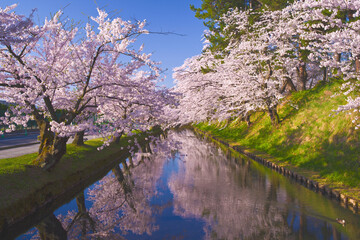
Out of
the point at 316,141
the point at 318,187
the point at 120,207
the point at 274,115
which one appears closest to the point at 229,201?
the point at 318,187

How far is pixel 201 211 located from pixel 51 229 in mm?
5621

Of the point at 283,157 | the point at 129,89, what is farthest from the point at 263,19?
the point at 129,89

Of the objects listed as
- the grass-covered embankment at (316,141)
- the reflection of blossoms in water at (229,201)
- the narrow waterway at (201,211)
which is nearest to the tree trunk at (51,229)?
the narrow waterway at (201,211)

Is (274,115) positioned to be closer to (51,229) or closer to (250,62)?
(250,62)

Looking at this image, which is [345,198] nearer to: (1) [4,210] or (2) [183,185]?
(2) [183,185]

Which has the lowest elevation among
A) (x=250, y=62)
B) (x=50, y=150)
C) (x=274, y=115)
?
(x=50, y=150)

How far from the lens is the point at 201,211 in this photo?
1071cm

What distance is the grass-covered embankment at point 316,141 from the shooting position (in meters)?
12.8

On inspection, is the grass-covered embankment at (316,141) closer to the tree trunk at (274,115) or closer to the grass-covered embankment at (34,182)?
the tree trunk at (274,115)

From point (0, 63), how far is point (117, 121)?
20.0ft

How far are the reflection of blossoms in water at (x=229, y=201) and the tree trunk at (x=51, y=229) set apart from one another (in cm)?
427

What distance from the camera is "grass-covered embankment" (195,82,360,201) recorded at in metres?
12.8

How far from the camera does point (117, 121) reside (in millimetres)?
15047

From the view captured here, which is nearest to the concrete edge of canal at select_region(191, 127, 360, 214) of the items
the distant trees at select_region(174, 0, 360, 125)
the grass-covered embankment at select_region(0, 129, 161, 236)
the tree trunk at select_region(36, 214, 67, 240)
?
the distant trees at select_region(174, 0, 360, 125)
